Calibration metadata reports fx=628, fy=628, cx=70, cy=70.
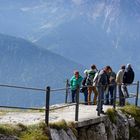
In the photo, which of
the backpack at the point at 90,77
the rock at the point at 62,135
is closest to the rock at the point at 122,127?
the backpack at the point at 90,77

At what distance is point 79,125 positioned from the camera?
21297mm

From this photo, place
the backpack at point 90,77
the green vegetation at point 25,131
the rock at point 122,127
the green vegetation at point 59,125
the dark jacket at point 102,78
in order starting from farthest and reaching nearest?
the backpack at point 90,77, the dark jacket at point 102,78, the rock at point 122,127, the green vegetation at point 59,125, the green vegetation at point 25,131

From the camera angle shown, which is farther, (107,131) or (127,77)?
(127,77)

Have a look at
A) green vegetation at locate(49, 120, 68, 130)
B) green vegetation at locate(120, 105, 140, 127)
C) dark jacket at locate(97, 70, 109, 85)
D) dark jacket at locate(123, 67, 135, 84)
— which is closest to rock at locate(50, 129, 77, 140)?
green vegetation at locate(49, 120, 68, 130)

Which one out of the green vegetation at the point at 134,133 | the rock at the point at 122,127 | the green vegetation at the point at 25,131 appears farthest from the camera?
the green vegetation at the point at 134,133

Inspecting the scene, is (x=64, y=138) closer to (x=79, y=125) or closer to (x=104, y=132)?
(x=79, y=125)

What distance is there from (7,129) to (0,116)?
399 cm

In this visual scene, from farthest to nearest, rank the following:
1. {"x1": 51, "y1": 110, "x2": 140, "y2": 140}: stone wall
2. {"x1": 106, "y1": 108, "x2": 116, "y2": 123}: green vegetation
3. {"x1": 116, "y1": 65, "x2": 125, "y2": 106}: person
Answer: {"x1": 116, "y1": 65, "x2": 125, "y2": 106}: person, {"x1": 106, "y1": 108, "x2": 116, "y2": 123}: green vegetation, {"x1": 51, "y1": 110, "x2": 140, "y2": 140}: stone wall

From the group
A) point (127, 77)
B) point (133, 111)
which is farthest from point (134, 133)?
point (127, 77)

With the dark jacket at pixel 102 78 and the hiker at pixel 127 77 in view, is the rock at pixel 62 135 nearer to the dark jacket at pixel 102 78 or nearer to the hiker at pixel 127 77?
the dark jacket at pixel 102 78

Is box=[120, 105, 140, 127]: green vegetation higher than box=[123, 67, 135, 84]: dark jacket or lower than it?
lower

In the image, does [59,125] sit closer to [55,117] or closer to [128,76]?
[55,117]

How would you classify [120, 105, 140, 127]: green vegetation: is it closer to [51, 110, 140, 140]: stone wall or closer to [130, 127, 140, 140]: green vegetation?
[51, 110, 140, 140]: stone wall

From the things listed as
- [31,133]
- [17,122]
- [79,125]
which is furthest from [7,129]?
[79,125]
